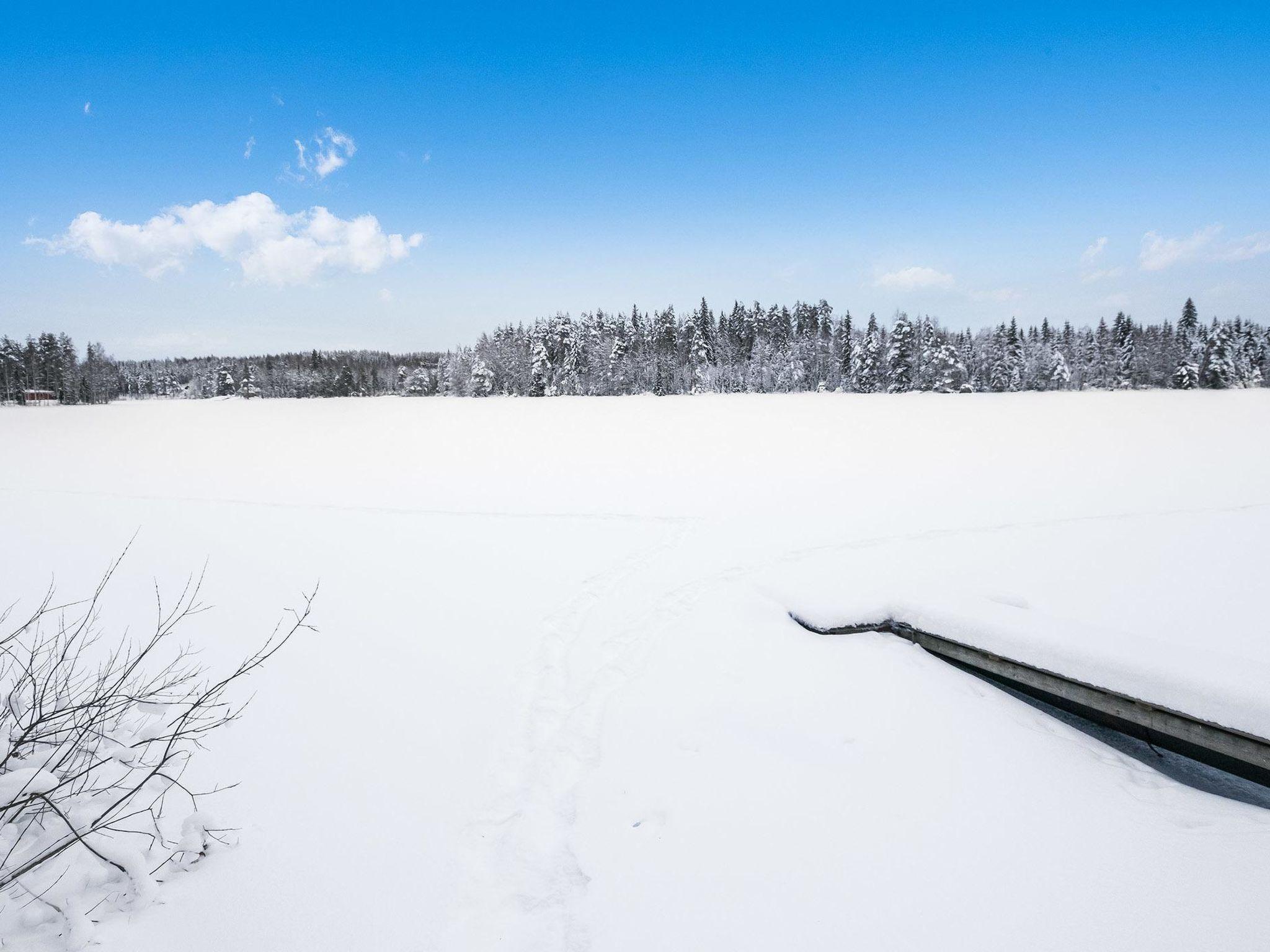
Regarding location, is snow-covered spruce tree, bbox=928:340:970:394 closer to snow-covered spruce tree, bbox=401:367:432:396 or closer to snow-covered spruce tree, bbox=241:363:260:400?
snow-covered spruce tree, bbox=401:367:432:396

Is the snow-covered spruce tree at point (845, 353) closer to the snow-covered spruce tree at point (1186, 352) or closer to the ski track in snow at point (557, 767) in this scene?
the snow-covered spruce tree at point (1186, 352)

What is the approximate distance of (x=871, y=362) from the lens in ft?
200

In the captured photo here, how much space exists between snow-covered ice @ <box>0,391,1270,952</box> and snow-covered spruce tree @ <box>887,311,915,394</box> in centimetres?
4998

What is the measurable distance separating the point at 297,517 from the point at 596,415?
25.4 metres

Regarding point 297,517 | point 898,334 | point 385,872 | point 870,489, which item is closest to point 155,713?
point 385,872

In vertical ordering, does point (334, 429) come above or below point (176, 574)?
above

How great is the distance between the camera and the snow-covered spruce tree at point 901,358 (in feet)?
192

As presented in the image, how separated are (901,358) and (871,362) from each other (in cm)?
312

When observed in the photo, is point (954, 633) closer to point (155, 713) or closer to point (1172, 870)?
point (1172, 870)

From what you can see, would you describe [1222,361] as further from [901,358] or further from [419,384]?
[419,384]

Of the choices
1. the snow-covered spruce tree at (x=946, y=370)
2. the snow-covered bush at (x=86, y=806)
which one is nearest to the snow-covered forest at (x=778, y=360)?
the snow-covered spruce tree at (x=946, y=370)

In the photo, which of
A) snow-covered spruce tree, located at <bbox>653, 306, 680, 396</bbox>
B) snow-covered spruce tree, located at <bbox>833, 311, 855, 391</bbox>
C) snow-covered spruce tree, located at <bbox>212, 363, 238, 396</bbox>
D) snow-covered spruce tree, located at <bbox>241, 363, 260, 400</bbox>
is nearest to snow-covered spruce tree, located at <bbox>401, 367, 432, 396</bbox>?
snow-covered spruce tree, located at <bbox>241, 363, 260, 400</bbox>

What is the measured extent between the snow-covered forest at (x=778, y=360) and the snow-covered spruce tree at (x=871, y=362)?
0.13 meters

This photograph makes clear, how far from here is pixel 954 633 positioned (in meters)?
5.65
